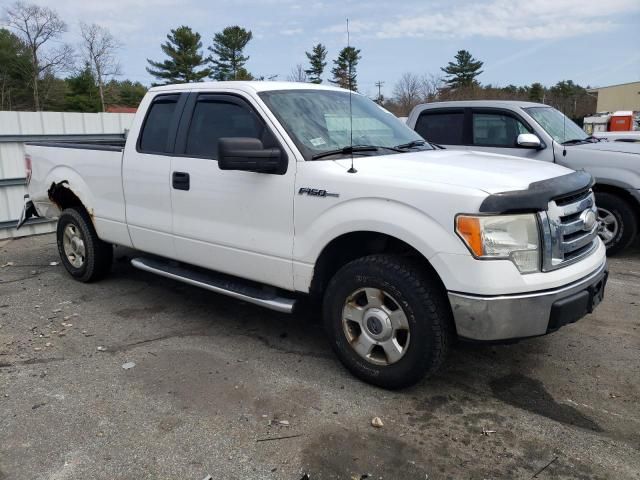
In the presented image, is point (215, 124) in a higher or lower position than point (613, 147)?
higher

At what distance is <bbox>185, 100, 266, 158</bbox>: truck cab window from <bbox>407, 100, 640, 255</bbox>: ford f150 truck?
12.4 ft

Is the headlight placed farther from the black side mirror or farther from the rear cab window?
the rear cab window

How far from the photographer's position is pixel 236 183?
396cm

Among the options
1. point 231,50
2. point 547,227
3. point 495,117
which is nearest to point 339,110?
point 547,227

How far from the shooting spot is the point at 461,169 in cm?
336

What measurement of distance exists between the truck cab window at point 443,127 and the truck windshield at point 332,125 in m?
3.19

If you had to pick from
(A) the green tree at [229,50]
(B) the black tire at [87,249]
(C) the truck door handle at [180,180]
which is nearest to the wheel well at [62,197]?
(B) the black tire at [87,249]

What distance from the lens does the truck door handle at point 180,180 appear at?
14.1ft

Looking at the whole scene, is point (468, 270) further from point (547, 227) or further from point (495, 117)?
point (495, 117)

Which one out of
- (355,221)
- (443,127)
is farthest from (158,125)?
(443,127)

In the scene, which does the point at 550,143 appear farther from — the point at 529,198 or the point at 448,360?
the point at 529,198

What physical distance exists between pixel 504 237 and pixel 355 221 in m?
0.87

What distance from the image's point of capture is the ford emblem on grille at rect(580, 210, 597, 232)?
342 cm

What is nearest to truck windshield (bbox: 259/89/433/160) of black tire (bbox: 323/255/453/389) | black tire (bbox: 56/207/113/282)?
black tire (bbox: 323/255/453/389)
